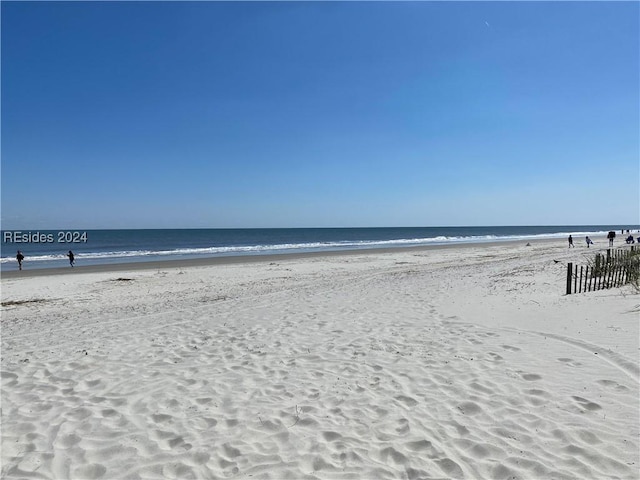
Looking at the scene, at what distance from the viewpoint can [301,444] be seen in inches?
154

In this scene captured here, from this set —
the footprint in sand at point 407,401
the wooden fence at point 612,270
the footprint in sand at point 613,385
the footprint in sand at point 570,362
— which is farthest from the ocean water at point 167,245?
the footprint in sand at point 613,385

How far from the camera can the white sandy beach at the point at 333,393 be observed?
11.9ft

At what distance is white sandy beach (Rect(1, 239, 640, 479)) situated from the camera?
3637mm

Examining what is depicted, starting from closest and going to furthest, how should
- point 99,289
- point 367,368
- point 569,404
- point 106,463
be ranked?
1. point 106,463
2. point 569,404
3. point 367,368
4. point 99,289

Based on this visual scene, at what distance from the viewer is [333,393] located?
5062 mm

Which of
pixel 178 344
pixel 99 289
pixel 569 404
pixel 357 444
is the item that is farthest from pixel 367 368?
pixel 99 289

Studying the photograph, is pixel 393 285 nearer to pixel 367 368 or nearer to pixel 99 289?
pixel 367 368

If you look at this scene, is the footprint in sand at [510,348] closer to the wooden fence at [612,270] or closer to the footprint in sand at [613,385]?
the footprint in sand at [613,385]

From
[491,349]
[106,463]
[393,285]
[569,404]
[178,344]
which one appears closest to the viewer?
[106,463]

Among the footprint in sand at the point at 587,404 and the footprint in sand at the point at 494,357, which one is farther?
the footprint in sand at the point at 494,357

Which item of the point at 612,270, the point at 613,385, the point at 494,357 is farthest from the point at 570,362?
the point at 612,270

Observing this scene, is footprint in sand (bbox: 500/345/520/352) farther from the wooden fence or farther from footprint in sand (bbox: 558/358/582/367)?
the wooden fence

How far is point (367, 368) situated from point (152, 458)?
10.5 ft

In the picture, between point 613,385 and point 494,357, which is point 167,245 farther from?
point 613,385
